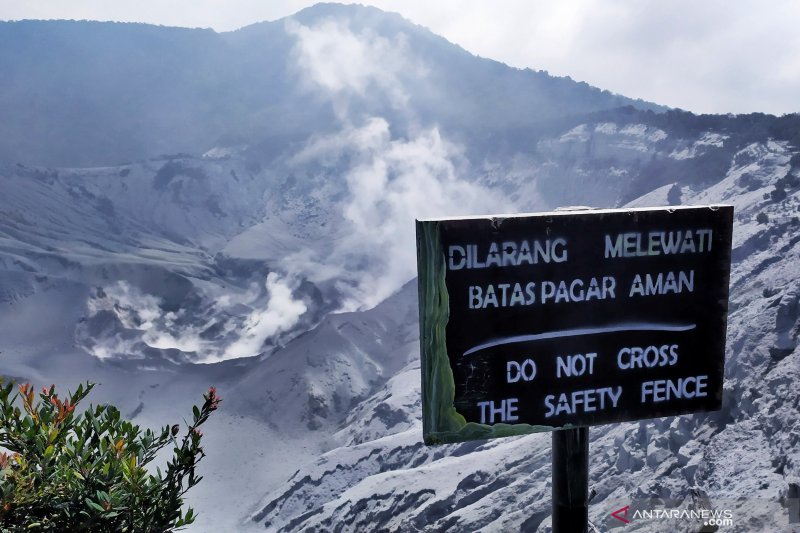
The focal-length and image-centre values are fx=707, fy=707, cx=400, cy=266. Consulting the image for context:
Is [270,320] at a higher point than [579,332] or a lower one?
higher

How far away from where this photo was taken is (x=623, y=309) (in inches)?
162

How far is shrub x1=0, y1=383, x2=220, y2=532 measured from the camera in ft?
11.2

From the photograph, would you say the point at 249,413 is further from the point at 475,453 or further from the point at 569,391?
the point at 569,391

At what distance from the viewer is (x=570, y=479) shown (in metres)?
4.40

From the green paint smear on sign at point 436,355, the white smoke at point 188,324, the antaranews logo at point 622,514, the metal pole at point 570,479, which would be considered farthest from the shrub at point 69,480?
the white smoke at point 188,324

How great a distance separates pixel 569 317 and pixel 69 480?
275 centimetres

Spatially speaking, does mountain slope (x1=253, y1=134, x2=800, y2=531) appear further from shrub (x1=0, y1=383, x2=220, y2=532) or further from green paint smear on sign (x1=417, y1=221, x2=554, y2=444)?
shrub (x1=0, y1=383, x2=220, y2=532)

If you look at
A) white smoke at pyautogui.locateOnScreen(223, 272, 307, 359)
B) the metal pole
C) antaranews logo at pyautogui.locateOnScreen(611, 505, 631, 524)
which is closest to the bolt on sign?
the metal pole

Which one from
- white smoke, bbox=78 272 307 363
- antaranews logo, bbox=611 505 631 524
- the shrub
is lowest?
antaranews logo, bbox=611 505 631 524

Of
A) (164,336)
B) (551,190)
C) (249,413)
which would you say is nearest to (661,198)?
(551,190)

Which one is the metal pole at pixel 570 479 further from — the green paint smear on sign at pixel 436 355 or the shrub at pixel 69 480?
the shrub at pixel 69 480

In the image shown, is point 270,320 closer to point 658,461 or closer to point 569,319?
point 658,461

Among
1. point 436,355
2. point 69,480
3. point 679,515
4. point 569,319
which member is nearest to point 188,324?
point 679,515

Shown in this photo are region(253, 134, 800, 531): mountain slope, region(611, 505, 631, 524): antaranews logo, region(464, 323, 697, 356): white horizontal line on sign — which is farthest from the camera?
region(611, 505, 631, 524): antaranews logo
